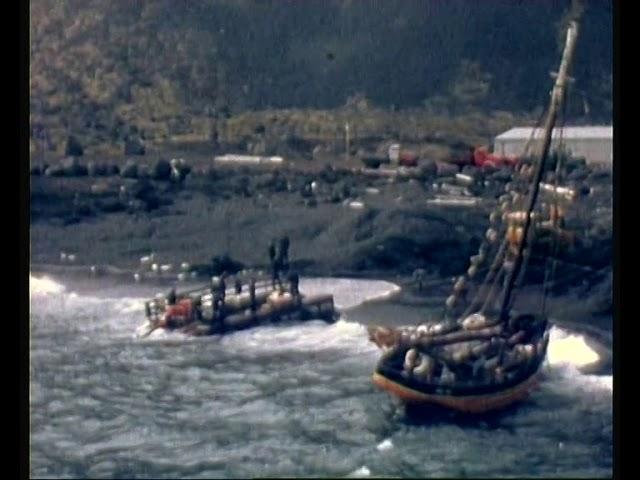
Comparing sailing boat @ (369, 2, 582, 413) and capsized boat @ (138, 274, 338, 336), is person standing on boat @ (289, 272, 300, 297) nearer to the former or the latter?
capsized boat @ (138, 274, 338, 336)

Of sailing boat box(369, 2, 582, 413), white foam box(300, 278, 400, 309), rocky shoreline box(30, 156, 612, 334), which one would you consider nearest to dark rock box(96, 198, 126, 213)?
rocky shoreline box(30, 156, 612, 334)

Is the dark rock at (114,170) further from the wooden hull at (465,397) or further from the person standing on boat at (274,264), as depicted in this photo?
the wooden hull at (465,397)

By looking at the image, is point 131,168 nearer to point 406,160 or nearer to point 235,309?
point 235,309

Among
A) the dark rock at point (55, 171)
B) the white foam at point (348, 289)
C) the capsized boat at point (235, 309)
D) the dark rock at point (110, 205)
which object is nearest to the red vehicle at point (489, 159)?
the white foam at point (348, 289)

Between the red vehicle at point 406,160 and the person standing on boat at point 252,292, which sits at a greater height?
the red vehicle at point 406,160
